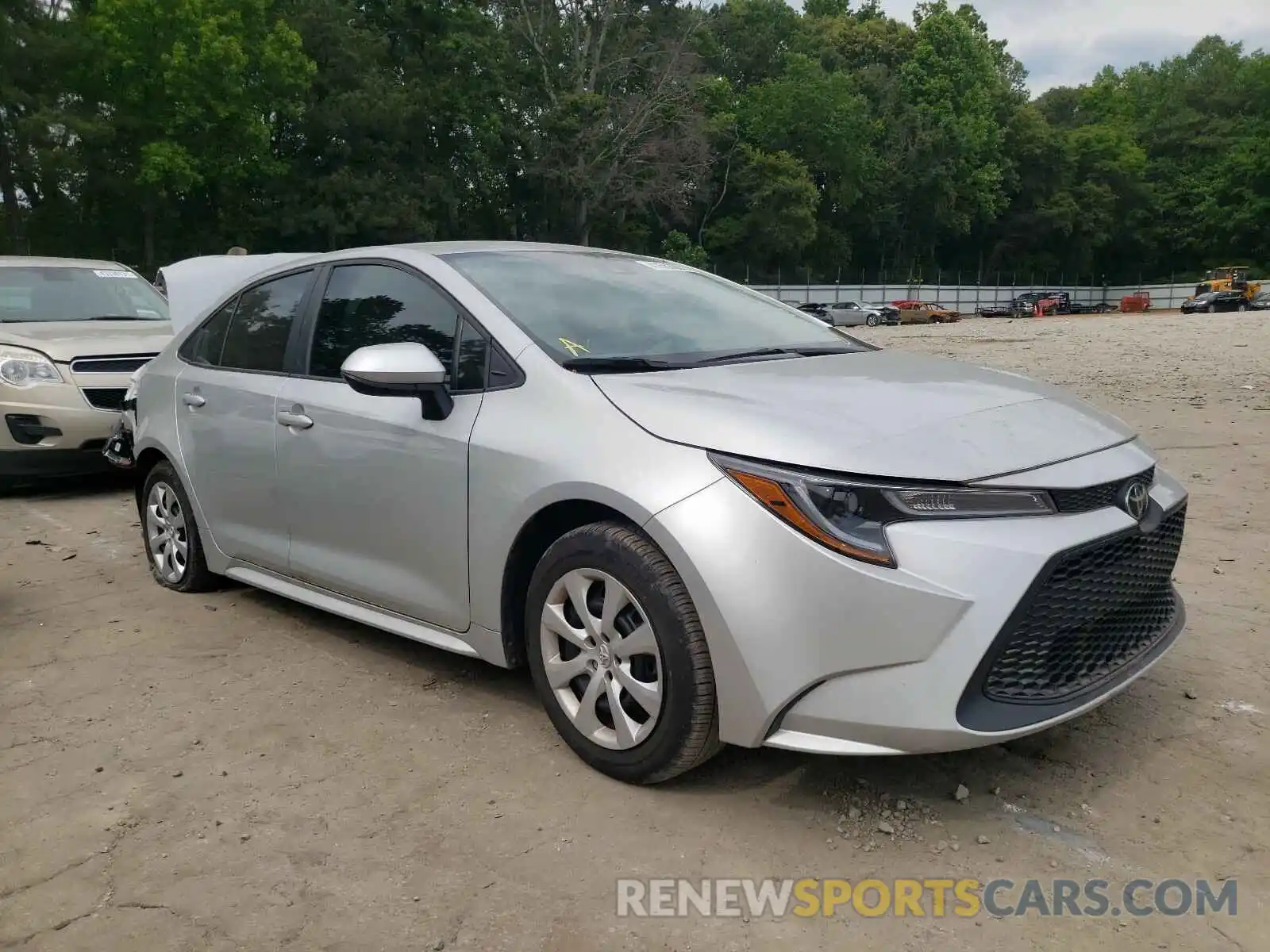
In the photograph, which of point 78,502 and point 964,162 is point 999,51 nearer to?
point 964,162

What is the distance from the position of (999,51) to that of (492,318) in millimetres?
86493

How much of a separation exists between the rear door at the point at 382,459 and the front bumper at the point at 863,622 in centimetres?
99

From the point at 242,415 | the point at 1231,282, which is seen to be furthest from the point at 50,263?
the point at 1231,282

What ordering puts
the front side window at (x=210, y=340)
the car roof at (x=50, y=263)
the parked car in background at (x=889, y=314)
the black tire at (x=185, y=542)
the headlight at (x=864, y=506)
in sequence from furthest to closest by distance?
the parked car in background at (x=889, y=314) < the car roof at (x=50, y=263) < the black tire at (x=185, y=542) < the front side window at (x=210, y=340) < the headlight at (x=864, y=506)

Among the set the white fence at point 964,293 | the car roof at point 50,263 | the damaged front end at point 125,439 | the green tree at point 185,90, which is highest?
the green tree at point 185,90

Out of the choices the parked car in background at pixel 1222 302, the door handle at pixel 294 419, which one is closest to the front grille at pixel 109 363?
the door handle at pixel 294 419

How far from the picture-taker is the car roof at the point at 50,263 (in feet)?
28.1

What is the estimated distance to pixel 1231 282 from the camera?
51688 millimetres

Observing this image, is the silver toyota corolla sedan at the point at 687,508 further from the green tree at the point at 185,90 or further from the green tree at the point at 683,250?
the green tree at the point at 683,250

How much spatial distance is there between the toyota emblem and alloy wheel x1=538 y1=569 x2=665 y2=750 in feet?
4.34

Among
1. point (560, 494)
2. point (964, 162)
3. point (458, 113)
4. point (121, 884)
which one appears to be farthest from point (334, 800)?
point (964, 162)

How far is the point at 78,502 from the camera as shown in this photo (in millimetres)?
7531

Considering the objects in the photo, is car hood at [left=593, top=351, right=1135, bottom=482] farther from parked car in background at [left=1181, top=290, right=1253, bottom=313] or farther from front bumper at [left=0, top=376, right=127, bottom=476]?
parked car in background at [left=1181, top=290, right=1253, bottom=313]

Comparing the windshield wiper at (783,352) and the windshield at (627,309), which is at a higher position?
the windshield at (627,309)
